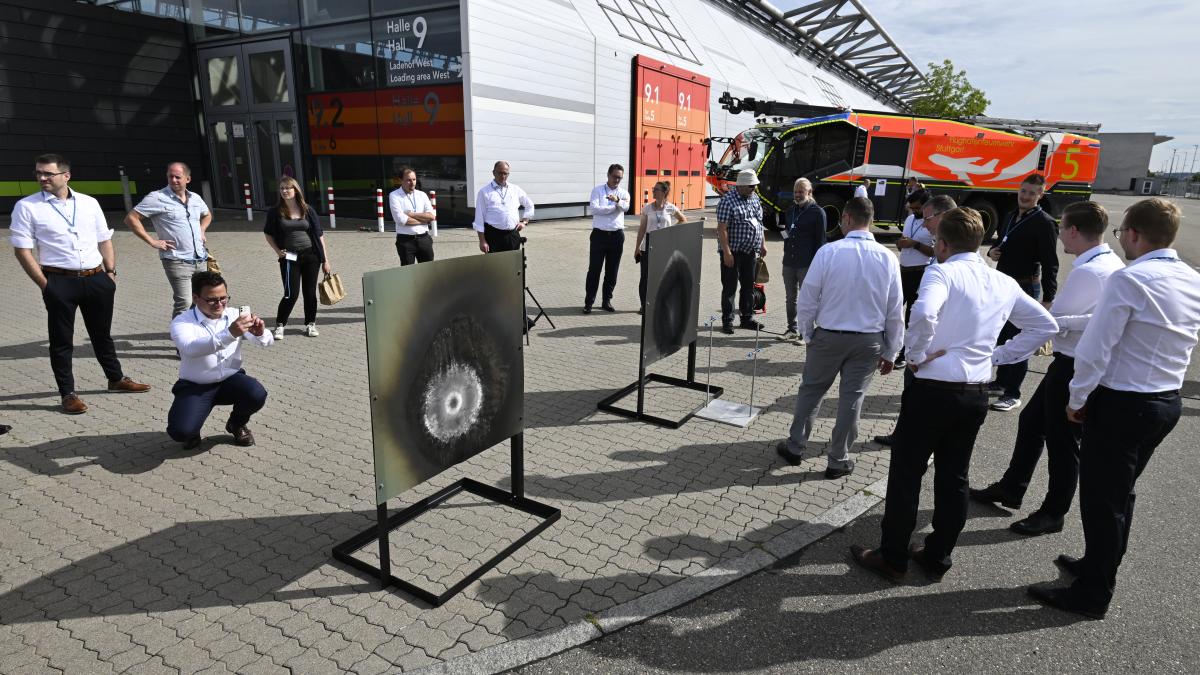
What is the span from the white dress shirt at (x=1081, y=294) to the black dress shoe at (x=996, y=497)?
0.97 metres

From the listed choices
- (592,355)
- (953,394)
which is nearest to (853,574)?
(953,394)

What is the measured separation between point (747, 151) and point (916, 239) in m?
12.2

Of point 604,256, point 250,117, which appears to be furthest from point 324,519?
point 250,117

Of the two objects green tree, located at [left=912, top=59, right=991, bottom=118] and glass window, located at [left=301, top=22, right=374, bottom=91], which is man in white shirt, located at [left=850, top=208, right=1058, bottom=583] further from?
green tree, located at [left=912, top=59, right=991, bottom=118]

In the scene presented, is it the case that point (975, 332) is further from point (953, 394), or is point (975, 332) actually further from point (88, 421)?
point (88, 421)

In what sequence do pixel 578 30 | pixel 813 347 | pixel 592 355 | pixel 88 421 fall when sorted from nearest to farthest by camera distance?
pixel 813 347 < pixel 88 421 < pixel 592 355 < pixel 578 30

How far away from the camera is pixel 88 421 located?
5.09 meters

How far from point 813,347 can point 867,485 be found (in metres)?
1.00

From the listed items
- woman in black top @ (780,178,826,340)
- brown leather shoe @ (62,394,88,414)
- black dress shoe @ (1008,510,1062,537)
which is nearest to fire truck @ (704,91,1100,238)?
woman in black top @ (780,178,826,340)

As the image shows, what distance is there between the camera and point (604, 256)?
8930mm

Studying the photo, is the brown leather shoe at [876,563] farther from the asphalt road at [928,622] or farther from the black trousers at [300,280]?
the black trousers at [300,280]

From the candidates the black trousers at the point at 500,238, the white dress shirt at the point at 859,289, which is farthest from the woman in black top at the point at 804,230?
the black trousers at the point at 500,238

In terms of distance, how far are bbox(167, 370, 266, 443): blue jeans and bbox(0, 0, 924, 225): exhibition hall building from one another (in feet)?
37.5

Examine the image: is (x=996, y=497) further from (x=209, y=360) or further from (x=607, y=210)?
(x=607, y=210)
